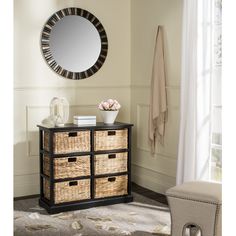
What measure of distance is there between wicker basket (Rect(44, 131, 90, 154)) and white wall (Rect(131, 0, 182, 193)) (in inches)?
38.0

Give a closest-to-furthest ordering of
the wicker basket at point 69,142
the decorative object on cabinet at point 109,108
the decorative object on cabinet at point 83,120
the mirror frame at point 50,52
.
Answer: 1. the wicker basket at point 69,142
2. the decorative object on cabinet at point 83,120
3. the decorative object on cabinet at point 109,108
4. the mirror frame at point 50,52

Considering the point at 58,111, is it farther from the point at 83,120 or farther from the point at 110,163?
the point at 110,163

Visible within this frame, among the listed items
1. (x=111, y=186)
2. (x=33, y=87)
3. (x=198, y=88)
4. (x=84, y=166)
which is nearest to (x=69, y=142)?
(x=84, y=166)

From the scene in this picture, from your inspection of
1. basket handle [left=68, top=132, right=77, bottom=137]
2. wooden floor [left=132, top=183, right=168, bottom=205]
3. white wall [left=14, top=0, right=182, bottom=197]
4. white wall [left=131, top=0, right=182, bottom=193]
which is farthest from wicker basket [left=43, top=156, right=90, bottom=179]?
white wall [left=131, top=0, right=182, bottom=193]

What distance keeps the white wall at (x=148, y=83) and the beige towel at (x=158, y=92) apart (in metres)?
0.06

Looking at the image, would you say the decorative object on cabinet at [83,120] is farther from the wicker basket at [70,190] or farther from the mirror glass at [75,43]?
the mirror glass at [75,43]

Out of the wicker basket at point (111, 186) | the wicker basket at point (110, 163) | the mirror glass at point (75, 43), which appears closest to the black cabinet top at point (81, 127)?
the wicker basket at point (110, 163)

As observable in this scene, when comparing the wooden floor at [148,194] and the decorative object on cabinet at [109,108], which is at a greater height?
the decorative object on cabinet at [109,108]

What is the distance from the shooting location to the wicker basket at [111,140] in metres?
4.20

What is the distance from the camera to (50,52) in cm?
459

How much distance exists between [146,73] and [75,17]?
1042 millimetres

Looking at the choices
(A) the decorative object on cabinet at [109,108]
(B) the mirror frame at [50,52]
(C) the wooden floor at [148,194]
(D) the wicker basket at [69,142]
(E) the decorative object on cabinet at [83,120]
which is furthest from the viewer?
(B) the mirror frame at [50,52]

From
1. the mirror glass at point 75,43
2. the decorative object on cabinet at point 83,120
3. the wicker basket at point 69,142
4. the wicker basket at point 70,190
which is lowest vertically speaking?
the wicker basket at point 70,190
